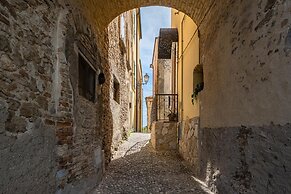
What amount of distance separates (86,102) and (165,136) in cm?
465

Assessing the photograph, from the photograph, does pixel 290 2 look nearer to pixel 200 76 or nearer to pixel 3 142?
pixel 3 142

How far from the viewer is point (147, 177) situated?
4812 millimetres

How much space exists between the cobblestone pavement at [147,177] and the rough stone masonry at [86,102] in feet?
1.38

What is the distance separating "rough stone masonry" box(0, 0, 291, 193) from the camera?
1.89 metres

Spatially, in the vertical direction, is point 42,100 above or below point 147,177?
above

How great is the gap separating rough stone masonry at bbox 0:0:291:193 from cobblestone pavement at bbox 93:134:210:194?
0.42m

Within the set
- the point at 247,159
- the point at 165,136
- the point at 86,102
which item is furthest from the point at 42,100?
the point at 165,136

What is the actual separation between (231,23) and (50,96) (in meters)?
2.36

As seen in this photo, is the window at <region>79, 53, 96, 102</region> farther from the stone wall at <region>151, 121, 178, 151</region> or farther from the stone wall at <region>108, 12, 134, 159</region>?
the stone wall at <region>151, 121, 178, 151</region>

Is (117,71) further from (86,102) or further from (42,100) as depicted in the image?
(42,100)

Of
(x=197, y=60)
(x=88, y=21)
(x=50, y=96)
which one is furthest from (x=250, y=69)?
(x=197, y=60)

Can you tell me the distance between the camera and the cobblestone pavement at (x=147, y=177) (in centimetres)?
401

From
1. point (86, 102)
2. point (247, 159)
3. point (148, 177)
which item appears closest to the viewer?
point (247, 159)

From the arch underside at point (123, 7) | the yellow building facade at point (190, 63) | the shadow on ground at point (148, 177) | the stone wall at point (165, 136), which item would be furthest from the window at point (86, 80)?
the stone wall at point (165, 136)
